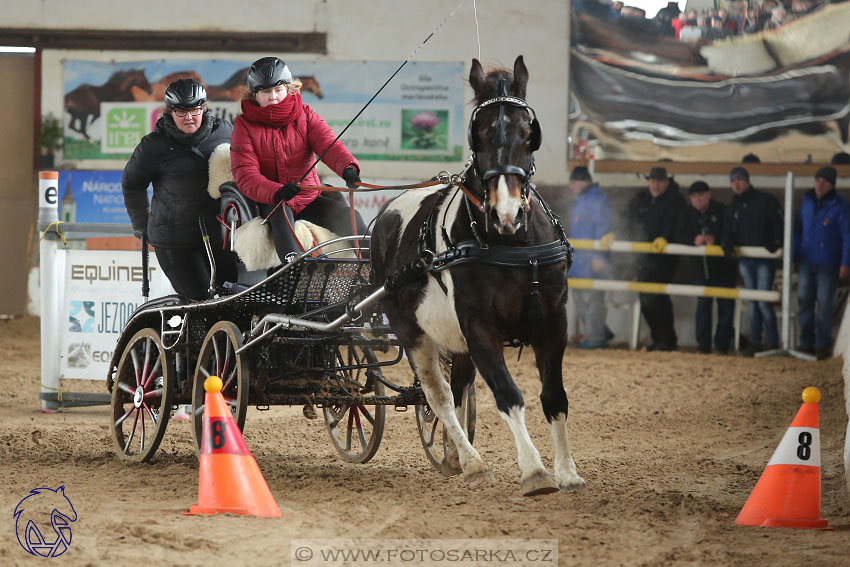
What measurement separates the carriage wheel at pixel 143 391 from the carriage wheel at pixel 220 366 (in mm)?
189

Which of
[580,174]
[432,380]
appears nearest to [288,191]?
[432,380]

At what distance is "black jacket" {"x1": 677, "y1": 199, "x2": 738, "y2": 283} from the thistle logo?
28.7ft

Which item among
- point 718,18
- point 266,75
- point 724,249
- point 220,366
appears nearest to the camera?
point 266,75

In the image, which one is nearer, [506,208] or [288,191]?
[506,208]

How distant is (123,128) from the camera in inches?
564

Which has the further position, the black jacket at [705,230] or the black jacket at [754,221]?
the black jacket at [705,230]

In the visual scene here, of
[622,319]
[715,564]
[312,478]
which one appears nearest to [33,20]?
[622,319]

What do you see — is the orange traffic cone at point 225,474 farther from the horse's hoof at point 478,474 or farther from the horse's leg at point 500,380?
the horse's leg at point 500,380

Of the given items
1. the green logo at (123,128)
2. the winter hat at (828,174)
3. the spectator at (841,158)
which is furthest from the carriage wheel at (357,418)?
the green logo at (123,128)

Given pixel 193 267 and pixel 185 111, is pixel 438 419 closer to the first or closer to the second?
pixel 193 267

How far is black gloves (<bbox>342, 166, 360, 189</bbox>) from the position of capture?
5938 millimetres

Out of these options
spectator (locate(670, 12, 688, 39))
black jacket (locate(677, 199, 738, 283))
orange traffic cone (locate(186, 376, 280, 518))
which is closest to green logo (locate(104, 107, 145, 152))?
spectator (locate(670, 12, 688, 39))

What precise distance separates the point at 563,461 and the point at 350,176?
1.94 meters

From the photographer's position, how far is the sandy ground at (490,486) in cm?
427
